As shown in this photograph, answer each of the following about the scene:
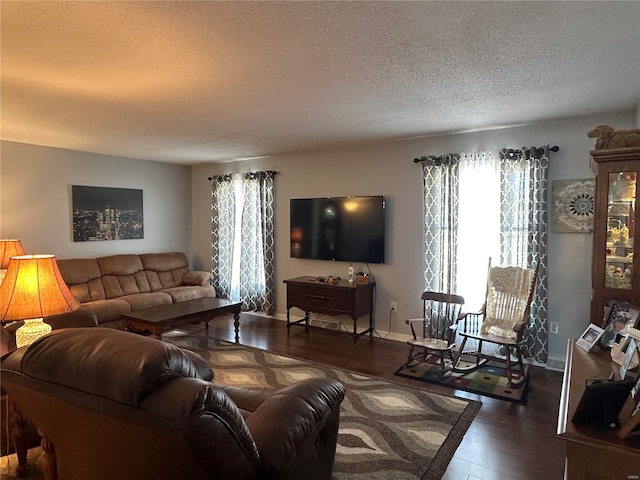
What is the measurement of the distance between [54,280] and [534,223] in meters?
4.01

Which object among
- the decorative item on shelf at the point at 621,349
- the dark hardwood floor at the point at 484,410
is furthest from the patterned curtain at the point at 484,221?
the decorative item on shelf at the point at 621,349

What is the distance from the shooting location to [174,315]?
422 cm

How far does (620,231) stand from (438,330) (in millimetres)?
2217

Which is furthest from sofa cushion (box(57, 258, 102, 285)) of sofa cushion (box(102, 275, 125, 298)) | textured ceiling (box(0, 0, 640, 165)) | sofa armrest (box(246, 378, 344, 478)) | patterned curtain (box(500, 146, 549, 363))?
patterned curtain (box(500, 146, 549, 363))

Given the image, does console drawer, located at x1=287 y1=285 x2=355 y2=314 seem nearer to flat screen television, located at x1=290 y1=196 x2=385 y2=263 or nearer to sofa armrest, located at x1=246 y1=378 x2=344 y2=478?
flat screen television, located at x1=290 y1=196 x2=385 y2=263

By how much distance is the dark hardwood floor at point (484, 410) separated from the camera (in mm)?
2322

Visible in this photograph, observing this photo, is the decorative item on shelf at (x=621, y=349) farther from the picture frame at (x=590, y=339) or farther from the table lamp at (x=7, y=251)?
the table lamp at (x=7, y=251)

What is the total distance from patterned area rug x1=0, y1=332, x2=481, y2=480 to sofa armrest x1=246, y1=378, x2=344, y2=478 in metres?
0.74

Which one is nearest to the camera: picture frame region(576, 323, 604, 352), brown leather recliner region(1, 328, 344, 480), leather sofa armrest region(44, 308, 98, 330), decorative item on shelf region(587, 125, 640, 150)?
brown leather recliner region(1, 328, 344, 480)

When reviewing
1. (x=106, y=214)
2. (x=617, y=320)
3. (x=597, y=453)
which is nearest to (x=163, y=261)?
(x=106, y=214)

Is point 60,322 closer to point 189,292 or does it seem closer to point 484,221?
point 189,292

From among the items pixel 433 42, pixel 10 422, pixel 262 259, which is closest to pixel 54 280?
pixel 10 422

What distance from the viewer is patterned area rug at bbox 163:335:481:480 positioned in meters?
2.32

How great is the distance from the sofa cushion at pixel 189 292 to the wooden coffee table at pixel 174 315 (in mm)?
725
